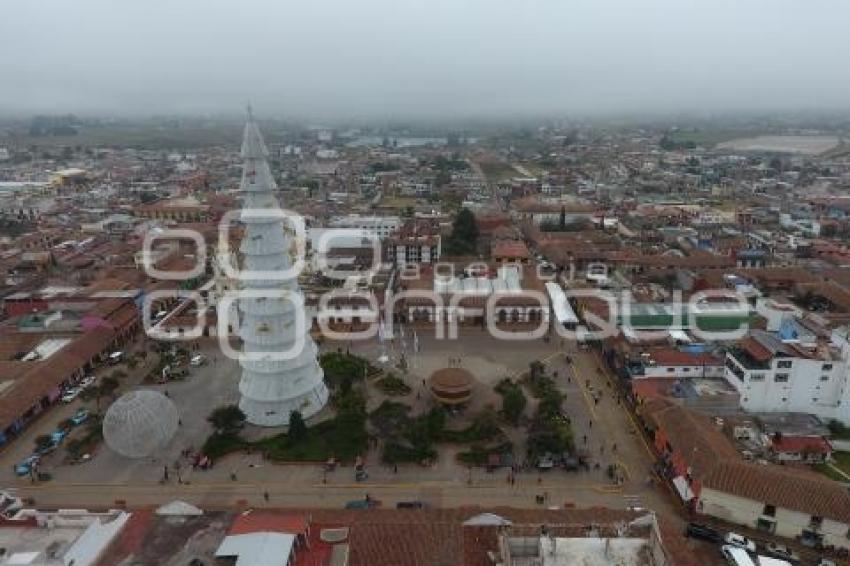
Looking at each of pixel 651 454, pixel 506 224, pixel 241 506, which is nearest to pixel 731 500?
pixel 651 454

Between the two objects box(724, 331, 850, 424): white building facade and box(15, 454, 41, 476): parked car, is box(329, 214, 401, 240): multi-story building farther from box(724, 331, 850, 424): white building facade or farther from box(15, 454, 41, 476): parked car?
box(724, 331, 850, 424): white building facade

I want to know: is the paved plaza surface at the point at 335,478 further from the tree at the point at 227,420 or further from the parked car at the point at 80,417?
the parked car at the point at 80,417

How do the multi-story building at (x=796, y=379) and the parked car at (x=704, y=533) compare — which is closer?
the parked car at (x=704, y=533)

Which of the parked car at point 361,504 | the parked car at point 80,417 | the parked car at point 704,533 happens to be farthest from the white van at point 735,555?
the parked car at point 80,417

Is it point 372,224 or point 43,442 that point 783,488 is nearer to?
point 43,442

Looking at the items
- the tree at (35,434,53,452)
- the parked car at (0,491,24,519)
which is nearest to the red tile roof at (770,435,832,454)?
the parked car at (0,491,24,519)

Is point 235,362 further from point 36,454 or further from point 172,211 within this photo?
point 172,211
